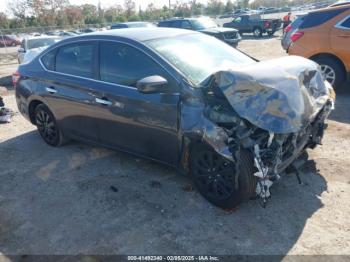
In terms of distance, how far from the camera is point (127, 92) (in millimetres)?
3953

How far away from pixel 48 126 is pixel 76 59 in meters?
1.35

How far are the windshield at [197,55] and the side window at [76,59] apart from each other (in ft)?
3.05

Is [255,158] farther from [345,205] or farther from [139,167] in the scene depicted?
[139,167]

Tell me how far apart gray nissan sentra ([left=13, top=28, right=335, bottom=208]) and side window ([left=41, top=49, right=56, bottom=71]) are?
2 cm

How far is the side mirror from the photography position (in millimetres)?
3475

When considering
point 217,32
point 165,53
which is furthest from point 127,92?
point 217,32

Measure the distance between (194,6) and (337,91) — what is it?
66.3 metres

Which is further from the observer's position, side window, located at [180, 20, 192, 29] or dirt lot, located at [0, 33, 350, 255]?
side window, located at [180, 20, 192, 29]

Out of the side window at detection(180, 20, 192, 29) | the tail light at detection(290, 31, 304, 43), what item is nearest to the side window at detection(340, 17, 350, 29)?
the tail light at detection(290, 31, 304, 43)

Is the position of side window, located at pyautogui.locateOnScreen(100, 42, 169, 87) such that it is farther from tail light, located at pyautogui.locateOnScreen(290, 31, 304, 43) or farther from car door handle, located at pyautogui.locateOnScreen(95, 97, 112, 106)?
tail light, located at pyautogui.locateOnScreen(290, 31, 304, 43)

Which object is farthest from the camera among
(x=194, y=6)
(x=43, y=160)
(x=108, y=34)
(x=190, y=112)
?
(x=194, y=6)

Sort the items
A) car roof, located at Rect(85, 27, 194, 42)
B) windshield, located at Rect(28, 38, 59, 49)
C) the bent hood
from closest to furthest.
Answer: the bent hood < car roof, located at Rect(85, 27, 194, 42) < windshield, located at Rect(28, 38, 59, 49)

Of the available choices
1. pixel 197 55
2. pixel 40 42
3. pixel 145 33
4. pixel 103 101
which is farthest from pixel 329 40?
pixel 40 42

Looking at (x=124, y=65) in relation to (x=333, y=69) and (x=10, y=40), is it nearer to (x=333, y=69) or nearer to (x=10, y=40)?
(x=333, y=69)
